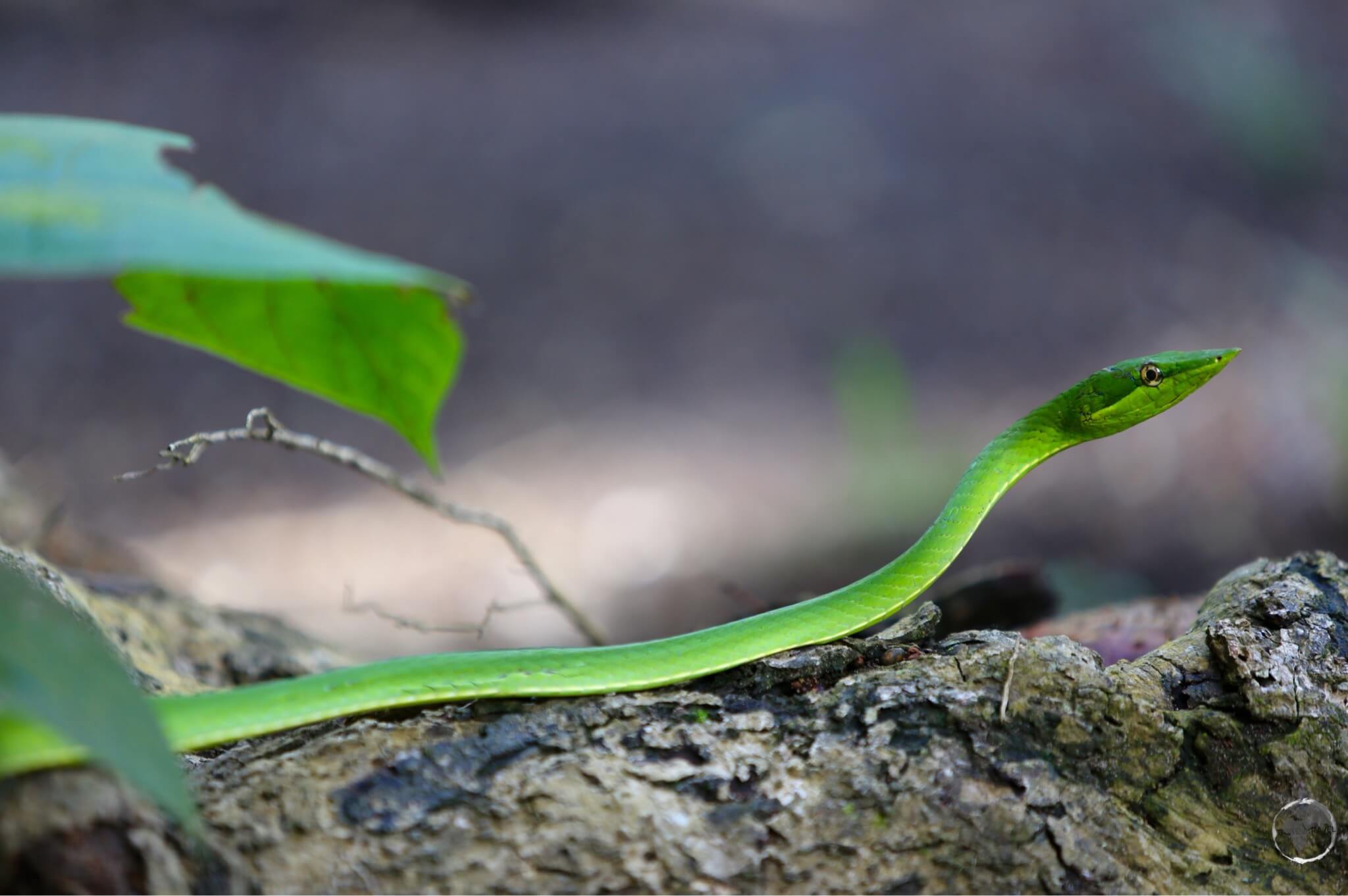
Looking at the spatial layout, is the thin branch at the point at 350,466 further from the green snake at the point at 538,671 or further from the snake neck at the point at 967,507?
the snake neck at the point at 967,507

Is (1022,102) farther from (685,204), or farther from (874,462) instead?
(874,462)

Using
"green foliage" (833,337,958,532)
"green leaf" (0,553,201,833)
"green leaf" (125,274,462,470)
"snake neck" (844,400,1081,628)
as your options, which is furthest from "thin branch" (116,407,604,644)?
"green foliage" (833,337,958,532)

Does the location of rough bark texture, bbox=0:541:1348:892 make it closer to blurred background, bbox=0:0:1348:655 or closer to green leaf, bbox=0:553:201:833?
green leaf, bbox=0:553:201:833

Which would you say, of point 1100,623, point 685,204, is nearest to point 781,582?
point 1100,623

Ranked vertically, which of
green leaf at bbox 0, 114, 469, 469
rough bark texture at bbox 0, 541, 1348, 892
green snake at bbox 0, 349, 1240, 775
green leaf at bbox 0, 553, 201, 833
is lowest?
rough bark texture at bbox 0, 541, 1348, 892

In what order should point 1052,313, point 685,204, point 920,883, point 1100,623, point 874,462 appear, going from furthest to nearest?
point 685,204 → point 1052,313 → point 874,462 → point 1100,623 → point 920,883

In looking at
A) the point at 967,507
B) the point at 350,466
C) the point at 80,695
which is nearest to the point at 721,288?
the point at 350,466

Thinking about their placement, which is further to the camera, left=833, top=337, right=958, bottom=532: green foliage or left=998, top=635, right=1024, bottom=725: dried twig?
left=833, top=337, right=958, bottom=532: green foliage
